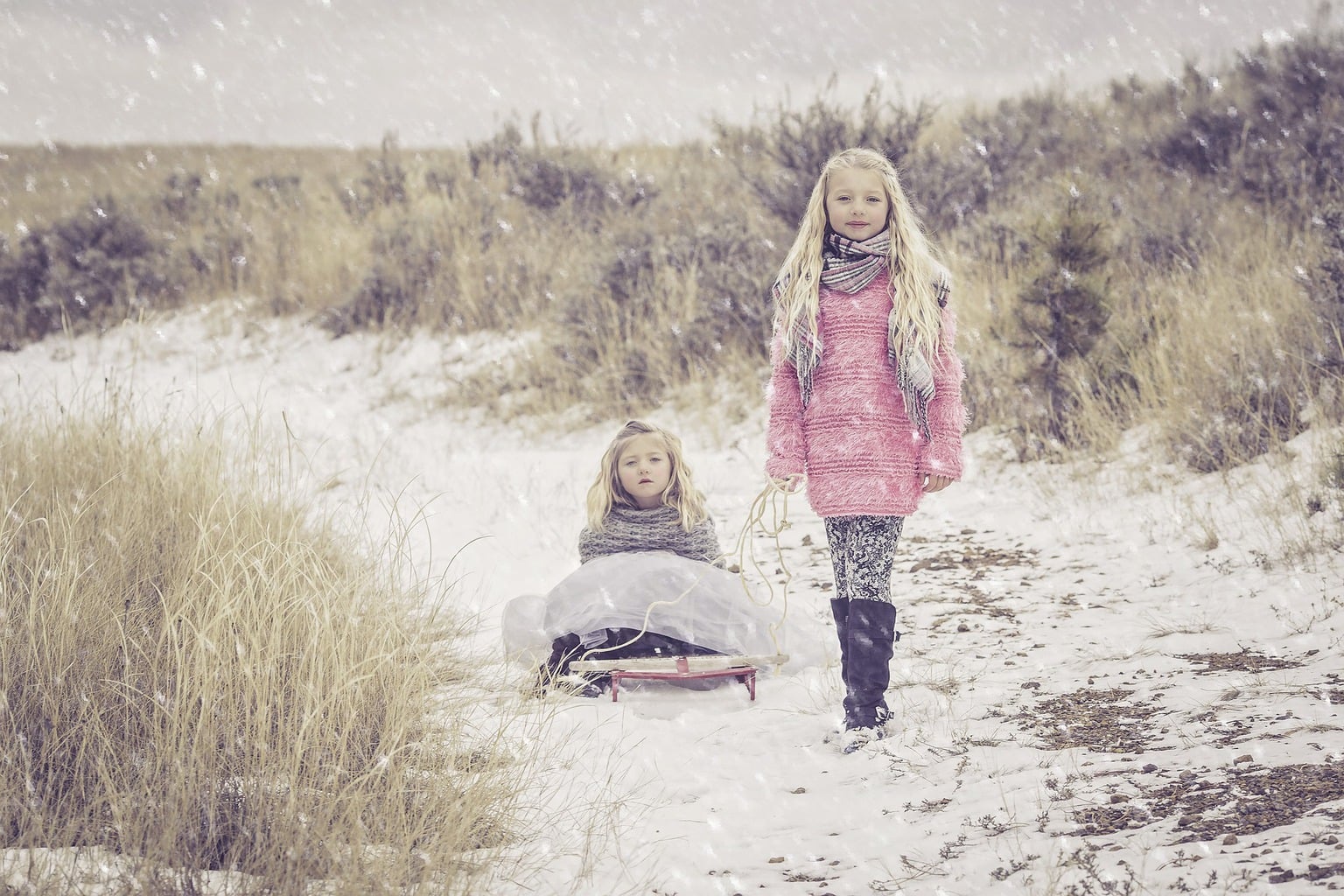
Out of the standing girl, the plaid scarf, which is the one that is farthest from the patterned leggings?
the plaid scarf

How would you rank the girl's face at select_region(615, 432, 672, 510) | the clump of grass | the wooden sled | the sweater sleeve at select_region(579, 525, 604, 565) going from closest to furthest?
the clump of grass
the wooden sled
the girl's face at select_region(615, 432, 672, 510)
the sweater sleeve at select_region(579, 525, 604, 565)

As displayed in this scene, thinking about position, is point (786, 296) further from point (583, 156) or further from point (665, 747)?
point (583, 156)

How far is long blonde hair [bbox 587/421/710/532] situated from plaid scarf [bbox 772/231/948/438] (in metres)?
1.06

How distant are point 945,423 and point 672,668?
1.38 metres

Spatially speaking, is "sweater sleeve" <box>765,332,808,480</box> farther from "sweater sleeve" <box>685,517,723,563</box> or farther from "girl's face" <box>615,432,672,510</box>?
"sweater sleeve" <box>685,517,723,563</box>

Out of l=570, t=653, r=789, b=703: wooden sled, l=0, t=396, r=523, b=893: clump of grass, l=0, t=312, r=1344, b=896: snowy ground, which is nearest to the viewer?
l=0, t=396, r=523, b=893: clump of grass

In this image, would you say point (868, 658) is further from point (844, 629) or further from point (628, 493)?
point (628, 493)

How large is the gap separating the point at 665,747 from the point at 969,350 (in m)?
5.78

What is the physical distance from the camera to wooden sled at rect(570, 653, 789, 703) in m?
3.71

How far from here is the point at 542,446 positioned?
961 centimetres

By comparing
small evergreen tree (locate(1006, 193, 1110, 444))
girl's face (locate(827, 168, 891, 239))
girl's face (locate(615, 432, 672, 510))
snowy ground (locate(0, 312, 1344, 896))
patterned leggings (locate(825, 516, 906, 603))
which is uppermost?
small evergreen tree (locate(1006, 193, 1110, 444))

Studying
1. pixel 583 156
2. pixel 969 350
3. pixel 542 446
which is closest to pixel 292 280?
pixel 583 156

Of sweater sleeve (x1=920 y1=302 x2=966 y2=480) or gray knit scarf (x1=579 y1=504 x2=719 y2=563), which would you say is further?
gray knit scarf (x1=579 y1=504 x2=719 y2=563)

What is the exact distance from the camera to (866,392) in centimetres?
326
